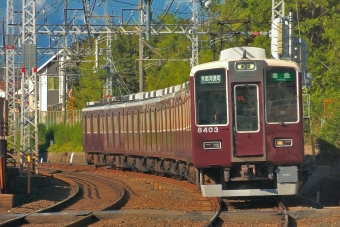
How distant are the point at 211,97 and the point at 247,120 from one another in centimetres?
78

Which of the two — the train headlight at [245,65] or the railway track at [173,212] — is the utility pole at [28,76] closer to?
the railway track at [173,212]

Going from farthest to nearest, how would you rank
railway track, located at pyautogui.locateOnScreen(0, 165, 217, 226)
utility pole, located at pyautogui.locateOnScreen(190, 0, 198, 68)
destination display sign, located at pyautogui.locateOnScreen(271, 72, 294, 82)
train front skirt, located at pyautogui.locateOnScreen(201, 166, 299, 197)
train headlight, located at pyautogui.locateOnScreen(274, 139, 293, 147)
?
utility pole, located at pyautogui.locateOnScreen(190, 0, 198, 68) → destination display sign, located at pyautogui.locateOnScreen(271, 72, 294, 82) → train headlight, located at pyautogui.locateOnScreen(274, 139, 293, 147) → train front skirt, located at pyautogui.locateOnScreen(201, 166, 299, 197) → railway track, located at pyautogui.locateOnScreen(0, 165, 217, 226)

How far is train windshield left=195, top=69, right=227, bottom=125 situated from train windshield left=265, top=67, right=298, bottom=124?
0.81 metres

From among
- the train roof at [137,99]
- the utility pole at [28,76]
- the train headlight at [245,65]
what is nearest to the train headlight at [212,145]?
the train headlight at [245,65]

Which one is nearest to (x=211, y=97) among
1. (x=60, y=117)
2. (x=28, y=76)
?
(x=28, y=76)

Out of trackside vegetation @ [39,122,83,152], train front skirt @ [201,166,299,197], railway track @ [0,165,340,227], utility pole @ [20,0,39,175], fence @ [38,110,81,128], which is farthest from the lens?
fence @ [38,110,81,128]

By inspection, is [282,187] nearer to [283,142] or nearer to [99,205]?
[283,142]

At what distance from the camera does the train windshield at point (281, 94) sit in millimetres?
15367

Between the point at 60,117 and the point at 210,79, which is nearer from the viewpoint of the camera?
the point at 210,79

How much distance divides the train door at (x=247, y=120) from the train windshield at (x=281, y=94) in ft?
0.78

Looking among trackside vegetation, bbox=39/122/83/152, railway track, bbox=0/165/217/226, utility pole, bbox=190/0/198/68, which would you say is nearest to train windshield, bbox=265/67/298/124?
railway track, bbox=0/165/217/226

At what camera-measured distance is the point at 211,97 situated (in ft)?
50.9

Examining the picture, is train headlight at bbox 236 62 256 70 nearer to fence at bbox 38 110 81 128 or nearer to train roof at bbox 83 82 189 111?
train roof at bbox 83 82 189 111

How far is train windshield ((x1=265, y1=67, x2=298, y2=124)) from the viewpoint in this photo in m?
15.4
